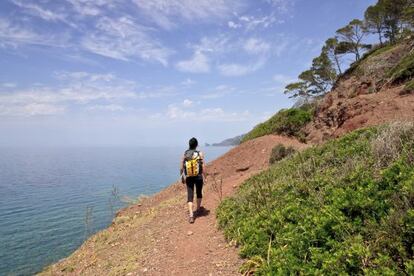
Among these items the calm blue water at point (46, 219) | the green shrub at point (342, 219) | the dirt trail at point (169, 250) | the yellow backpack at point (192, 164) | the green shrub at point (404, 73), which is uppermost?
the green shrub at point (404, 73)

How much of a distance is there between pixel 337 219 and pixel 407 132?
3.78m

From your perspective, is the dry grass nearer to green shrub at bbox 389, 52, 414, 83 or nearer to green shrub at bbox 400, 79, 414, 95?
green shrub at bbox 400, 79, 414, 95

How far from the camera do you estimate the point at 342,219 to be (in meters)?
5.61

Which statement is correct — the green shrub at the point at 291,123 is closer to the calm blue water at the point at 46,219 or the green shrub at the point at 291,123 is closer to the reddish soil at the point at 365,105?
the reddish soil at the point at 365,105

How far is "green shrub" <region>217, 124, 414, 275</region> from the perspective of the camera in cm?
458

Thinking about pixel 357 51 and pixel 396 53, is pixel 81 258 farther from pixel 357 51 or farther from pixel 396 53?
pixel 357 51

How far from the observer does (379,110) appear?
56.9 feet

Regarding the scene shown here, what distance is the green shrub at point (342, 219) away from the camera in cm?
458

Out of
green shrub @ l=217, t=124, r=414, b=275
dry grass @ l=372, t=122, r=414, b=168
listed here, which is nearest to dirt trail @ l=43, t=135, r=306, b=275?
green shrub @ l=217, t=124, r=414, b=275

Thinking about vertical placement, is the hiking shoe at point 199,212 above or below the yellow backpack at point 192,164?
below

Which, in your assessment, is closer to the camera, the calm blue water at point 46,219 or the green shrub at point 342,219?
the green shrub at point 342,219

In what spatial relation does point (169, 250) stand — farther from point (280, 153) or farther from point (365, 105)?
point (365, 105)

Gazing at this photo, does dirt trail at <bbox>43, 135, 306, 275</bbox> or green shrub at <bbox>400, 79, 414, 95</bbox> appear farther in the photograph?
green shrub at <bbox>400, 79, 414, 95</bbox>

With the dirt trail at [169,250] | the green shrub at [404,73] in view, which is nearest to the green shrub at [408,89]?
the green shrub at [404,73]
